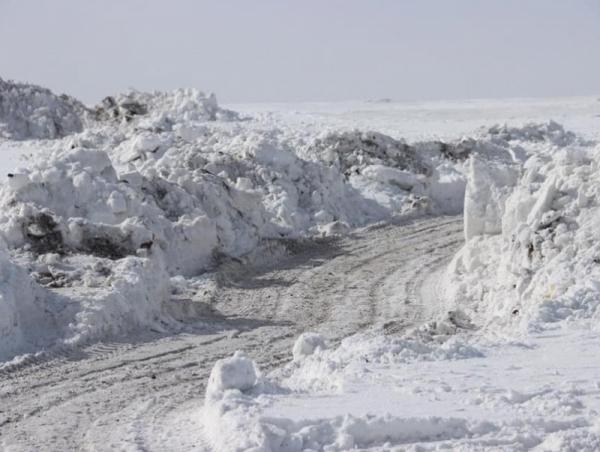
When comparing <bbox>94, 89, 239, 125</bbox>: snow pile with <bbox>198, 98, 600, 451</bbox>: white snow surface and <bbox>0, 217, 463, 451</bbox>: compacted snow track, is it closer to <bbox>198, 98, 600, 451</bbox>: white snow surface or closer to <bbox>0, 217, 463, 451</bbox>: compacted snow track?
<bbox>0, 217, 463, 451</bbox>: compacted snow track

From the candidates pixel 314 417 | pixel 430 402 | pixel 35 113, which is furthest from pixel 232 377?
pixel 35 113

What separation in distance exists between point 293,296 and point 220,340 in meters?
2.68

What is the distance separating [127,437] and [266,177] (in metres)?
12.1

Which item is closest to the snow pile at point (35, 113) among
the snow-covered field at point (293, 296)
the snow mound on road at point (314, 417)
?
the snow-covered field at point (293, 296)

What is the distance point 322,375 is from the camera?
8.16m

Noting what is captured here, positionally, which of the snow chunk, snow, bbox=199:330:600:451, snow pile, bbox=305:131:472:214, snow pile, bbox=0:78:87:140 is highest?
snow pile, bbox=0:78:87:140

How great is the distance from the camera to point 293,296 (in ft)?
45.1

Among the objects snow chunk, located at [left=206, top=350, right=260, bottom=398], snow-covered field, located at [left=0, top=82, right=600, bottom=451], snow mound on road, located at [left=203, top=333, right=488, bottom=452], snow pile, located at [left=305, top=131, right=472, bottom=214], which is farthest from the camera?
snow pile, located at [left=305, top=131, right=472, bottom=214]

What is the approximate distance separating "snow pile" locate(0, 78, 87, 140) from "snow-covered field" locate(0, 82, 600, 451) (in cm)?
478

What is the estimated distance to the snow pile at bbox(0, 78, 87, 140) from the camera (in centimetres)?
2869

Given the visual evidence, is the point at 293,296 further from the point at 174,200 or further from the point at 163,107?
the point at 163,107

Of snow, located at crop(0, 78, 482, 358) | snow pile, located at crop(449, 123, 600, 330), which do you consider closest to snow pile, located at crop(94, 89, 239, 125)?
snow, located at crop(0, 78, 482, 358)

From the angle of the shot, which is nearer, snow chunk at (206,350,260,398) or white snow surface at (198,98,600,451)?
white snow surface at (198,98,600,451)

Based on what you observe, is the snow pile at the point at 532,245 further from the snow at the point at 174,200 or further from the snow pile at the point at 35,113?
the snow pile at the point at 35,113
